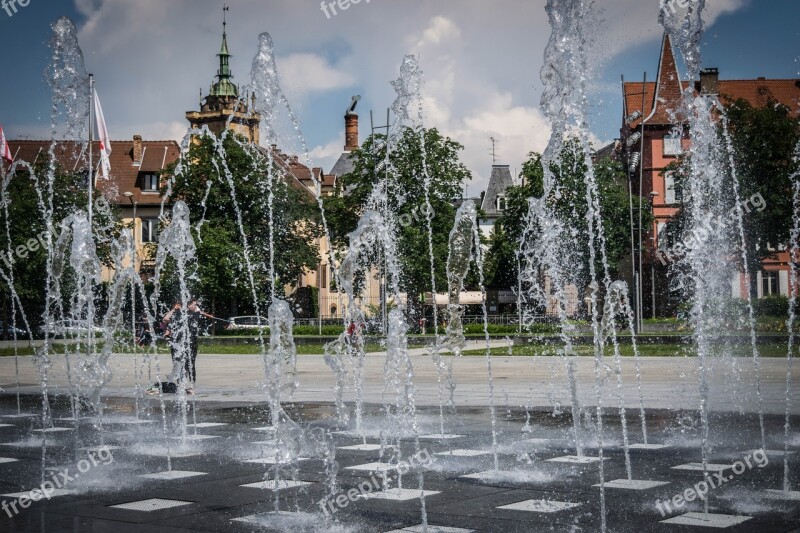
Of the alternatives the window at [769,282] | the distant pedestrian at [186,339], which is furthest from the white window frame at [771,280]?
the distant pedestrian at [186,339]

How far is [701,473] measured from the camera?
27.7 ft

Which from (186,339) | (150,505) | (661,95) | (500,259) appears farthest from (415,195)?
(150,505)

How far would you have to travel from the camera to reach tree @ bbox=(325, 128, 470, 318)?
179 feet

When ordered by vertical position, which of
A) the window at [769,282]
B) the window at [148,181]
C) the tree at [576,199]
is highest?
the window at [148,181]

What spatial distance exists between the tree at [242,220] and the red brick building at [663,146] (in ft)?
71.9

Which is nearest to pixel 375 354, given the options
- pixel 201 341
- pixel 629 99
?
pixel 201 341

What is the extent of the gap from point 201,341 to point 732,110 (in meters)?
27.9

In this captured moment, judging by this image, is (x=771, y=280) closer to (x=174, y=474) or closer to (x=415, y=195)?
(x=415, y=195)

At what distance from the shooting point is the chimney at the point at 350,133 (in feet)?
351

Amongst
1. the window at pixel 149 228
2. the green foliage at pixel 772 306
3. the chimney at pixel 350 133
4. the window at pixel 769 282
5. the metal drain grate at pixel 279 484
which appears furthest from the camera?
the chimney at pixel 350 133

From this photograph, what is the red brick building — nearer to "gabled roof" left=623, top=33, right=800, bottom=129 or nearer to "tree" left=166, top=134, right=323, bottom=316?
"gabled roof" left=623, top=33, right=800, bottom=129

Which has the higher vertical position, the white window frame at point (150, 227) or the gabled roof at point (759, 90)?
the gabled roof at point (759, 90)

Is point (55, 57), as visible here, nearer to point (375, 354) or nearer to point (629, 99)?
point (375, 354)

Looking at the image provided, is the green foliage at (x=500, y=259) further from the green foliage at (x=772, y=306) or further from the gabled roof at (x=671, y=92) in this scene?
the green foliage at (x=772, y=306)
